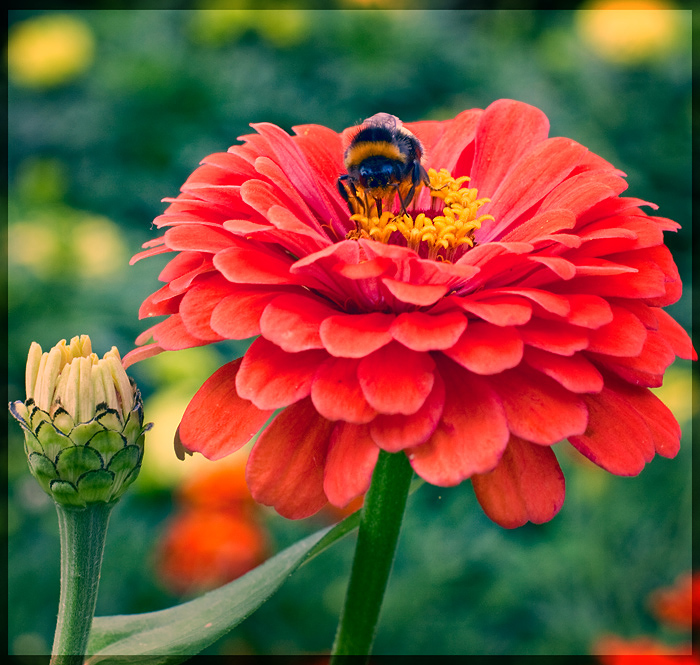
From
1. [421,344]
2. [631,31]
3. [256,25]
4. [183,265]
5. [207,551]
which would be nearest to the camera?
[421,344]

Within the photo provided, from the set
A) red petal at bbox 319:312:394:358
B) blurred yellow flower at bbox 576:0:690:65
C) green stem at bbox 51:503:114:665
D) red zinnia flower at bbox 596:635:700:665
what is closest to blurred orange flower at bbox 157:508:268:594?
red zinnia flower at bbox 596:635:700:665

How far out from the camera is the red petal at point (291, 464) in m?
0.34

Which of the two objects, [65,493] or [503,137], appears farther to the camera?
[503,137]

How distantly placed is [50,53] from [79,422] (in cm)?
175

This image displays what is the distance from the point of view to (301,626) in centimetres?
103

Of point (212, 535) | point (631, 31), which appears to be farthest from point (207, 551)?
point (631, 31)

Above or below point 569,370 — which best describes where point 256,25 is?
above

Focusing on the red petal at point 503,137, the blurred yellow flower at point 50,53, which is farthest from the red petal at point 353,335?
the blurred yellow flower at point 50,53

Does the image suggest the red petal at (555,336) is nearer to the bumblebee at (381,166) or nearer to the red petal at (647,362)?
the red petal at (647,362)

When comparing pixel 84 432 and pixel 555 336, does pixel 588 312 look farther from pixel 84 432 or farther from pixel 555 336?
pixel 84 432

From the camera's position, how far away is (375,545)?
1.25 ft

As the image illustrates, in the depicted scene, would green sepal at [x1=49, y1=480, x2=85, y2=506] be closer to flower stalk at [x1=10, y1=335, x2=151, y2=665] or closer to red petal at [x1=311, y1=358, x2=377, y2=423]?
flower stalk at [x1=10, y1=335, x2=151, y2=665]

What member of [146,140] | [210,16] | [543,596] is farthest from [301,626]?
[210,16]

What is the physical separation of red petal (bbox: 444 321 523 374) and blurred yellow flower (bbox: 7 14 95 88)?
1.77 metres
